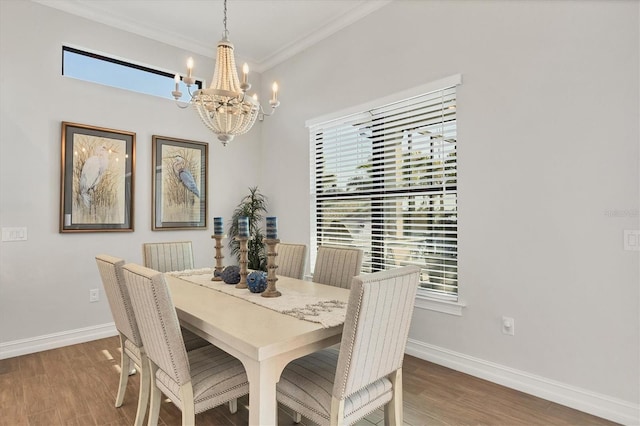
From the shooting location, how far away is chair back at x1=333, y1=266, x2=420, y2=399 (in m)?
1.36

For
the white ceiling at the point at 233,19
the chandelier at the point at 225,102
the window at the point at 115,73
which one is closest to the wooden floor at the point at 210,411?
the chandelier at the point at 225,102

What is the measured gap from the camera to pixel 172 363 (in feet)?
5.02

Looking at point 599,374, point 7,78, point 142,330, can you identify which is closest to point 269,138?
point 7,78

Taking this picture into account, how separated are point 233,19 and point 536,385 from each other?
4.16 m

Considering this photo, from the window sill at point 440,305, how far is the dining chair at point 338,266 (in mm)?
820

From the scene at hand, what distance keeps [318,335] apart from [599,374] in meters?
1.85

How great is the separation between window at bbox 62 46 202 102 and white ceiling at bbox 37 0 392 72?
1.18ft

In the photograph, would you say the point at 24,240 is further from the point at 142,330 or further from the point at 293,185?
the point at 293,185

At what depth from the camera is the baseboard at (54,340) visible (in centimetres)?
309

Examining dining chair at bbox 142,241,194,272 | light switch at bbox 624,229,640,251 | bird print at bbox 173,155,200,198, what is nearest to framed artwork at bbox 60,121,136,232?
bird print at bbox 173,155,200,198

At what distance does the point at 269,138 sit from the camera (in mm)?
4730

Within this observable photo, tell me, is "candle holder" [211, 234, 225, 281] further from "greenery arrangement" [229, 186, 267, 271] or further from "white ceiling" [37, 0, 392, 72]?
"white ceiling" [37, 0, 392, 72]

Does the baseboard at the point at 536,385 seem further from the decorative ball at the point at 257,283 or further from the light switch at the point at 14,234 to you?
the light switch at the point at 14,234

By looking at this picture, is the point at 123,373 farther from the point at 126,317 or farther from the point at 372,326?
the point at 372,326
